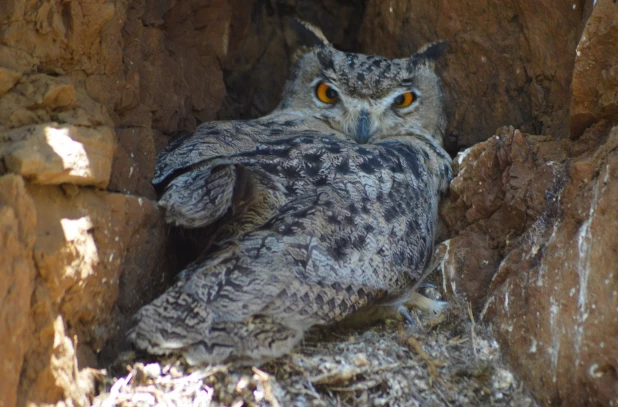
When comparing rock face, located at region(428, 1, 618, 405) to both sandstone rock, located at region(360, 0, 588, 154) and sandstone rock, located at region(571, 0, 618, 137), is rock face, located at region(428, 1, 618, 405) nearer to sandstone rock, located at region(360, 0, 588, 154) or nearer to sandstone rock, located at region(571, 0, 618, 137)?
sandstone rock, located at region(571, 0, 618, 137)

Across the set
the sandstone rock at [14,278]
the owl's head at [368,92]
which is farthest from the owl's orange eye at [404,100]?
the sandstone rock at [14,278]

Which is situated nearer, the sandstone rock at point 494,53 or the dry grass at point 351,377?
the dry grass at point 351,377

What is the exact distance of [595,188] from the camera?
2090mm

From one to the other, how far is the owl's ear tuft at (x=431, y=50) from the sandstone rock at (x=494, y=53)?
16 centimetres

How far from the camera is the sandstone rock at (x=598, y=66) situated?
7.38ft

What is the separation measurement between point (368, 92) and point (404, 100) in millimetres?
217

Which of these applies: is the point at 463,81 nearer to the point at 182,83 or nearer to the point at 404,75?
the point at 404,75

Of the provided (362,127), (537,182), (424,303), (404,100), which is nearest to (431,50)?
(404,100)

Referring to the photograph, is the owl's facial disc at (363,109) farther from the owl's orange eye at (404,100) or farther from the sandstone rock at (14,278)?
the sandstone rock at (14,278)

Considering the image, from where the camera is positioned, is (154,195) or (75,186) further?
(154,195)

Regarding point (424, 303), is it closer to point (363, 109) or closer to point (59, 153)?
point (363, 109)

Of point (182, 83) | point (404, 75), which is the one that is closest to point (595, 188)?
point (404, 75)

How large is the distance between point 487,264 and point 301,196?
758mm

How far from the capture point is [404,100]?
11.3 feet
